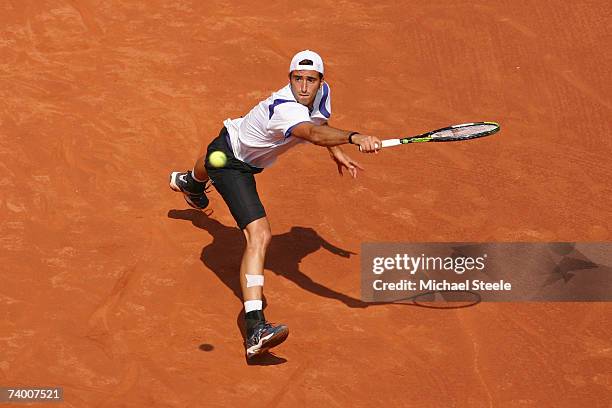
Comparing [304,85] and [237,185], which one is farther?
[237,185]

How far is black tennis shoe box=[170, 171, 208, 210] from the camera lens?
11.4m

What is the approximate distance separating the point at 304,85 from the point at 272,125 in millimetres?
451

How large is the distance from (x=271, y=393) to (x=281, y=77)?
6124 mm

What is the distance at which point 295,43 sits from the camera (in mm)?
15086

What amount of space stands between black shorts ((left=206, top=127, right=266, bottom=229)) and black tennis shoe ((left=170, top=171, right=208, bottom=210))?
997 mm

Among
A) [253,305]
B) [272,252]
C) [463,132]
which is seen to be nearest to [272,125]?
[253,305]

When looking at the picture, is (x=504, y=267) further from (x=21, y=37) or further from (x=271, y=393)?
(x=21, y=37)

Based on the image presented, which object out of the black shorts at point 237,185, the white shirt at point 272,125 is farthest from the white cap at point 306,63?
the black shorts at point 237,185

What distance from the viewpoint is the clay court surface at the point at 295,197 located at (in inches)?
371

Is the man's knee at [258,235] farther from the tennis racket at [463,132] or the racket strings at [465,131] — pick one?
the racket strings at [465,131]

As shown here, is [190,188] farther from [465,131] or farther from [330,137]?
[465,131]

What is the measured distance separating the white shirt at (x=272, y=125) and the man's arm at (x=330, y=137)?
0.31ft

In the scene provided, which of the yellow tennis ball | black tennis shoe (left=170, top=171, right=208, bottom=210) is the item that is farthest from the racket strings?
black tennis shoe (left=170, top=171, right=208, bottom=210)

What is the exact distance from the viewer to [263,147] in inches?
393
